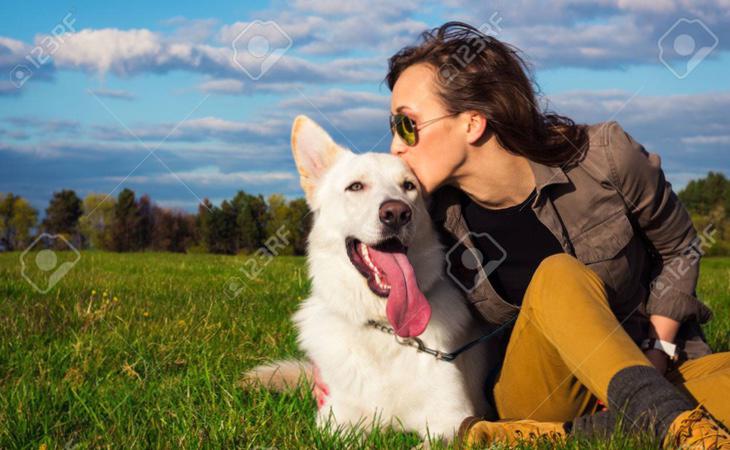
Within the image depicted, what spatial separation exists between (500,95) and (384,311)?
1.30 meters

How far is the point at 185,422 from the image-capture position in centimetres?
324

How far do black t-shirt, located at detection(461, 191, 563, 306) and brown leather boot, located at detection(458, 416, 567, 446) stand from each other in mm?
837

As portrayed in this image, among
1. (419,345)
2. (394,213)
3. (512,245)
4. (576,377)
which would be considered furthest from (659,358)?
(394,213)

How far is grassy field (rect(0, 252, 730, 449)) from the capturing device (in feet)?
10.4

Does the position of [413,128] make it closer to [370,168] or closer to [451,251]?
[370,168]

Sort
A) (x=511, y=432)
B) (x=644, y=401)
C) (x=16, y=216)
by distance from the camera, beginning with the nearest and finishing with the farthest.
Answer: (x=644, y=401)
(x=511, y=432)
(x=16, y=216)

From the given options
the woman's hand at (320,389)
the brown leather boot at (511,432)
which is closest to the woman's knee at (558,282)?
the brown leather boot at (511,432)

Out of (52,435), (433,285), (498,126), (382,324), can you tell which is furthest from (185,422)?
(498,126)

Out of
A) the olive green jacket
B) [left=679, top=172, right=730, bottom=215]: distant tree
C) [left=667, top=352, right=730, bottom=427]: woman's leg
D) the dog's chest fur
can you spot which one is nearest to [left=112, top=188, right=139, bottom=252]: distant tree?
the dog's chest fur

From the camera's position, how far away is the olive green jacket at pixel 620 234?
353 centimetres

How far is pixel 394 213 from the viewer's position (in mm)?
3354

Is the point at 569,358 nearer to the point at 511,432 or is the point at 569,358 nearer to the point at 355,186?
the point at 511,432

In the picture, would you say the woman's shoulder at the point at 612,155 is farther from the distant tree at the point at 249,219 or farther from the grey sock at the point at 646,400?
the distant tree at the point at 249,219

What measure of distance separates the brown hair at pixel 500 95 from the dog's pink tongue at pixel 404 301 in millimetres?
881
